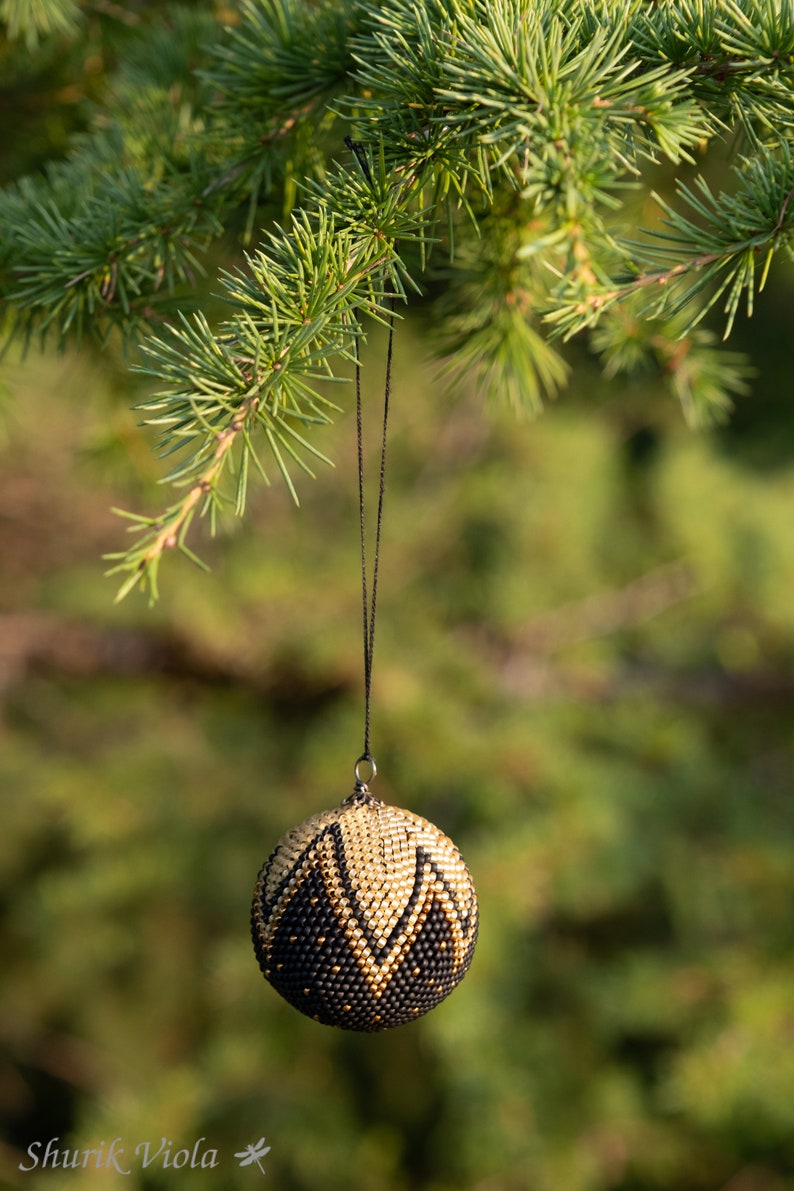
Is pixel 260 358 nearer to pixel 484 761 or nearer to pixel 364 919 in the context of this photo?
pixel 364 919

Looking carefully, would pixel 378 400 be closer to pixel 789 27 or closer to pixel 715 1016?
pixel 715 1016

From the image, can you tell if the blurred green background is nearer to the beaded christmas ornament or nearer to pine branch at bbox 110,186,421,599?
the beaded christmas ornament

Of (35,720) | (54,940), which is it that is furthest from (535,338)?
(54,940)

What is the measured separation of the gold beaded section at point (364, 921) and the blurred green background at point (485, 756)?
111 cm

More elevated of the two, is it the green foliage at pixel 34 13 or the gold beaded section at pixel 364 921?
the green foliage at pixel 34 13

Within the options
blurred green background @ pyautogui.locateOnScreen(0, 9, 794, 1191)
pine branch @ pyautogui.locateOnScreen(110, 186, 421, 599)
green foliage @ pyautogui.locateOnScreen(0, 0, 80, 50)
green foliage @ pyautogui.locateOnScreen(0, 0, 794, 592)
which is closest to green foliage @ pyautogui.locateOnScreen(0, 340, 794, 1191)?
blurred green background @ pyautogui.locateOnScreen(0, 9, 794, 1191)

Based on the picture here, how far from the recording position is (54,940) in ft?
8.93

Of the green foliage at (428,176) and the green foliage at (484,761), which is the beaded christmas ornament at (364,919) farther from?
the green foliage at (484,761)

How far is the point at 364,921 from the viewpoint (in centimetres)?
68

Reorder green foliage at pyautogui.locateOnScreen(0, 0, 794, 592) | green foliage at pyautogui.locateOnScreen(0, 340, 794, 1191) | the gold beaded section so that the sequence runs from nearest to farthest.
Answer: green foliage at pyautogui.locateOnScreen(0, 0, 794, 592), the gold beaded section, green foliage at pyautogui.locateOnScreen(0, 340, 794, 1191)

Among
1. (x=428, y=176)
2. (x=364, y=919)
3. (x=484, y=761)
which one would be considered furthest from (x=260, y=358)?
(x=484, y=761)

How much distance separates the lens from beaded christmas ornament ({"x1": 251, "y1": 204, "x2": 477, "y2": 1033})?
26.5 inches

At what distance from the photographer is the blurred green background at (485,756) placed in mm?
1997

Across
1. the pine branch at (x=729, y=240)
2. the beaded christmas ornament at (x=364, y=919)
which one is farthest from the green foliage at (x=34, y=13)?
the pine branch at (x=729, y=240)
